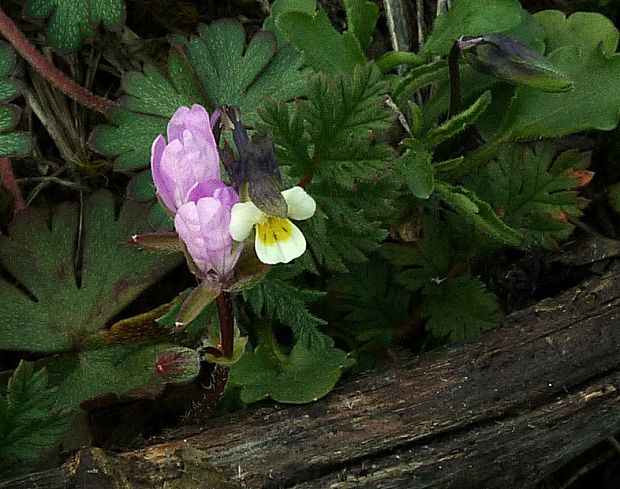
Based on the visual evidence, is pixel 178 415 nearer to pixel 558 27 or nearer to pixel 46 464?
pixel 46 464

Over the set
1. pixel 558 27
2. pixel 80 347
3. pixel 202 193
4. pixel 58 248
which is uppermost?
pixel 202 193

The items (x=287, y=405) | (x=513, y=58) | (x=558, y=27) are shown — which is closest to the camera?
(x=287, y=405)

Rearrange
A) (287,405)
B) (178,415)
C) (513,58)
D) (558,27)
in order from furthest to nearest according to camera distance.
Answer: (558,27) < (178,415) < (513,58) < (287,405)

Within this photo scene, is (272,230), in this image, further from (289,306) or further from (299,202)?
(289,306)

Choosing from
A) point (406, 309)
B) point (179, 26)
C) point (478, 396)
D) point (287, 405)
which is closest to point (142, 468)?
point (287, 405)

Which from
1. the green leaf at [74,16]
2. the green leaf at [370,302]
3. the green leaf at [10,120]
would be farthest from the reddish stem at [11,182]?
the green leaf at [370,302]

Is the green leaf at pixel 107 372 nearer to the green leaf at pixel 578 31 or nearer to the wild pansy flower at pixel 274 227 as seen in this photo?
the wild pansy flower at pixel 274 227
